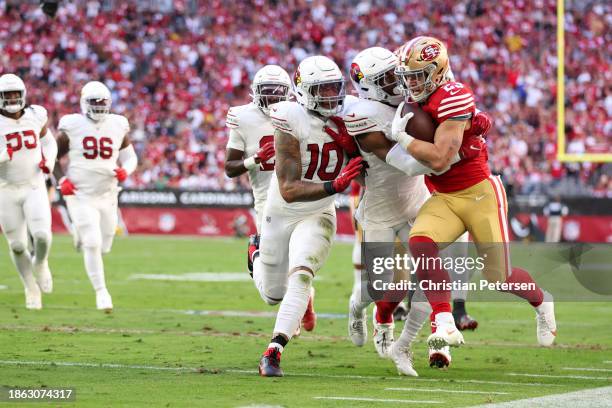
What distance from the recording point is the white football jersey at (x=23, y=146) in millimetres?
10000

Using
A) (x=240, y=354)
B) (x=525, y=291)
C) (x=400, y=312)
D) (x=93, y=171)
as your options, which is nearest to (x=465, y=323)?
(x=400, y=312)

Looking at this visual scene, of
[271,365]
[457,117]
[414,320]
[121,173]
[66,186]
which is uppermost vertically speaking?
[457,117]

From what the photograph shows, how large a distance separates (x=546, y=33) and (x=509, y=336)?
15.1 m

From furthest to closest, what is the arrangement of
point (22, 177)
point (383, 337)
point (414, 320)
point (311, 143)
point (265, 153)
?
point (22, 177), point (265, 153), point (383, 337), point (414, 320), point (311, 143)

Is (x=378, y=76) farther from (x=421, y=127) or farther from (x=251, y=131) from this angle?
(x=251, y=131)

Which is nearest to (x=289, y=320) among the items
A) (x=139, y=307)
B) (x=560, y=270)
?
(x=139, y=307)

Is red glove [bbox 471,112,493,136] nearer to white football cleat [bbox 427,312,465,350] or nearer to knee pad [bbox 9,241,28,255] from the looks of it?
white football cleat [bbox 427,312,465,350]

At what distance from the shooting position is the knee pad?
10.1 metres

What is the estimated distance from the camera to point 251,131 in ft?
27.2

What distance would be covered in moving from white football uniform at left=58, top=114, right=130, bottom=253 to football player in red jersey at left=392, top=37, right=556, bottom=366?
4.39 meters

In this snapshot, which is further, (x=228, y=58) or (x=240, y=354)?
(x=228, y=58)

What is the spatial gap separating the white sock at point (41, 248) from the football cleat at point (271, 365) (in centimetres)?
431

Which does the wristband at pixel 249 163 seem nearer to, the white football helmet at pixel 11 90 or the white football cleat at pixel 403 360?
the white football cleat at pixel 403 360

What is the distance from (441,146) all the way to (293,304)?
1.18 meters
